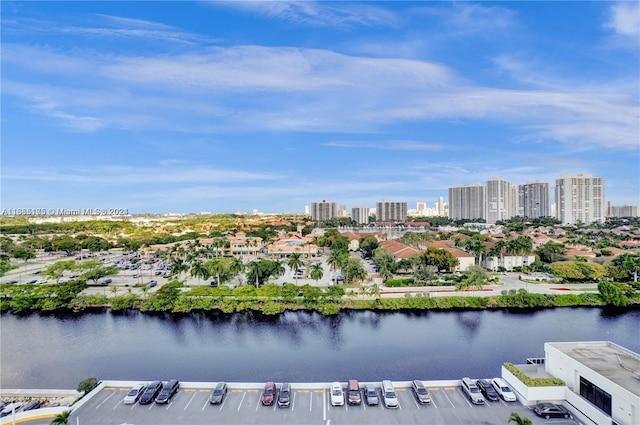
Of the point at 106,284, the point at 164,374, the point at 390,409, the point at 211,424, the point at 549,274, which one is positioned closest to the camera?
the point at 211,424

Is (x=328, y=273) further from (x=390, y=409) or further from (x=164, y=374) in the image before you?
(x=390, y=409)

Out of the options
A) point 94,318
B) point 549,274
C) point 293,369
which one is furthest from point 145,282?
point 549,274

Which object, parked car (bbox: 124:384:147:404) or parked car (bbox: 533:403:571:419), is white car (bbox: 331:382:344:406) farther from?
parked car (bbox: 124:384:147:404)

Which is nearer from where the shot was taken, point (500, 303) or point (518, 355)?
point (518, 355)

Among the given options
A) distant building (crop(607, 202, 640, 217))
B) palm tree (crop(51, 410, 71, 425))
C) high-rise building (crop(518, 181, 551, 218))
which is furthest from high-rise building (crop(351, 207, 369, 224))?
palm tree (crop(51, 410, 71, 425))

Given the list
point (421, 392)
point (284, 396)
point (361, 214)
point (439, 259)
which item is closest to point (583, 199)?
point (361, 214)
